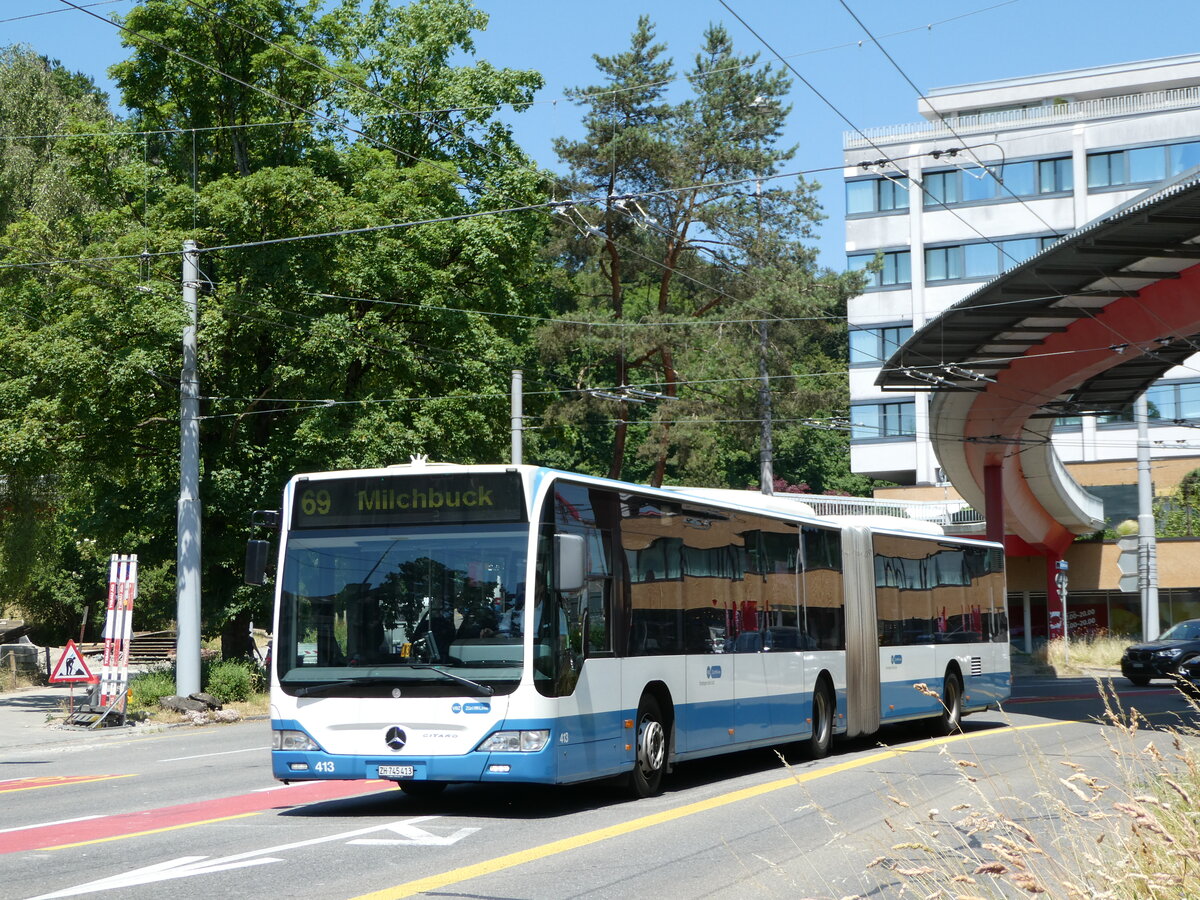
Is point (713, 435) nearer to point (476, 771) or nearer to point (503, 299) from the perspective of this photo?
point (503, 299)

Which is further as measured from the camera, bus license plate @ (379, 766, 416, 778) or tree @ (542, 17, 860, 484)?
tree @ (542, 17, 860, 484)

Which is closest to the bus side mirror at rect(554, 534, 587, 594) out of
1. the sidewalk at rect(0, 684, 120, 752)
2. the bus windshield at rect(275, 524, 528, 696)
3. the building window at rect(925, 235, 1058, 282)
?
the bus windshield at rect(275, 524, 528, 696)

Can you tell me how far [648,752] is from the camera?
13.3 m

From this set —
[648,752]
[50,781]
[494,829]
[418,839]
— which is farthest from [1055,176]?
[418,839]

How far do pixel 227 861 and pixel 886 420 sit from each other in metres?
64.6

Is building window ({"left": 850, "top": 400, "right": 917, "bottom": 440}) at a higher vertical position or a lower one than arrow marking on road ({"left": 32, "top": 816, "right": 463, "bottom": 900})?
higher

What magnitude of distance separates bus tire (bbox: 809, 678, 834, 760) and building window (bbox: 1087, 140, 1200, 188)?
5513 cm

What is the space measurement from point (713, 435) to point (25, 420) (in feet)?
92.6

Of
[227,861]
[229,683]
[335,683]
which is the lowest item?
[227,861]

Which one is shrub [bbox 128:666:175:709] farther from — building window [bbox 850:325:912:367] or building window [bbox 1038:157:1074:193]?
building window [bbox 1038:157:1074:193]

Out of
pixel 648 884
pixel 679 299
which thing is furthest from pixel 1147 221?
pixel 679 299

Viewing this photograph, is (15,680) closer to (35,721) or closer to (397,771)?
(35,721)

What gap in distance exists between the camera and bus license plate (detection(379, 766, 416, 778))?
11.7 metres

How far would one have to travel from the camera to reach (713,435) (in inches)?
2042
